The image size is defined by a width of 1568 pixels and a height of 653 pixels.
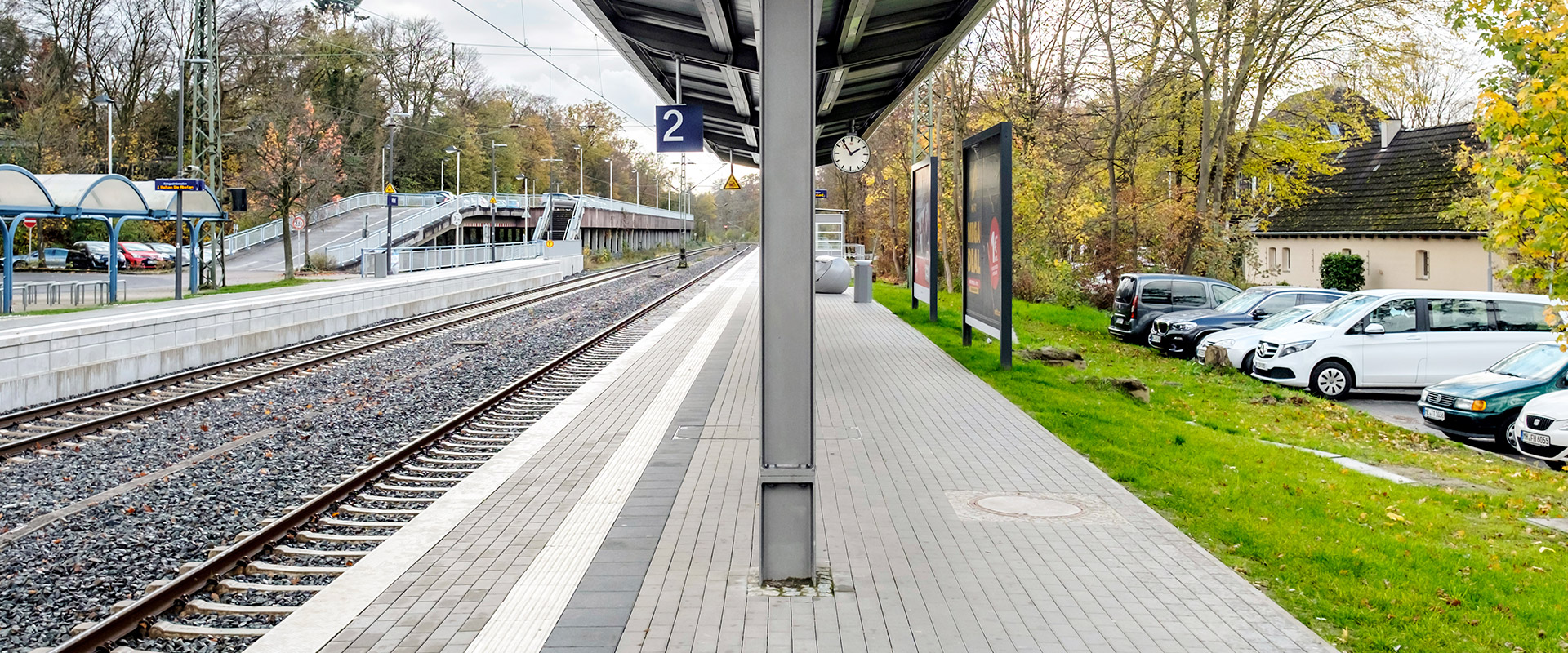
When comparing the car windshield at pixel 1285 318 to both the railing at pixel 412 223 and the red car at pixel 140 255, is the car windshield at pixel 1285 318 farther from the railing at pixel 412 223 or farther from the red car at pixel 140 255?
the red car at pixel 140 255

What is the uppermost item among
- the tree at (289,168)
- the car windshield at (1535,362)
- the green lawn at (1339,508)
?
the tree at (289,168)

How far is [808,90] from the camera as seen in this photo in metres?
6.23

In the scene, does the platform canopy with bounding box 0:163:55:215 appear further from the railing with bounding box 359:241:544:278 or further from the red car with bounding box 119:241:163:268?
the red car with bounding box 119:241:163:268

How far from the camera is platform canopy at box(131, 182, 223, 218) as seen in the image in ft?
95.9

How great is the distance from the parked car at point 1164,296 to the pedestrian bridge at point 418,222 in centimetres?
3074

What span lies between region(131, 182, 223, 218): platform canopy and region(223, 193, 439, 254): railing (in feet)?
72.1

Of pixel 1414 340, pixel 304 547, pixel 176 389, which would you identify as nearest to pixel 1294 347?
pixel 1414 340

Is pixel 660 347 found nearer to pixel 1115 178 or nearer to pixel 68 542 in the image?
pixel 68 542

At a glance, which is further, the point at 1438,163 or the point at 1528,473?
the point at 1438,163

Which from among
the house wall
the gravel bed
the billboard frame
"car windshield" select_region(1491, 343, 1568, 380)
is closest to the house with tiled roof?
the house wall

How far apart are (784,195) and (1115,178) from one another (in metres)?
30.4

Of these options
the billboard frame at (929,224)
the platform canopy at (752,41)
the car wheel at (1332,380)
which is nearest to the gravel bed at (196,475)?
the platform canopy at (752,41)

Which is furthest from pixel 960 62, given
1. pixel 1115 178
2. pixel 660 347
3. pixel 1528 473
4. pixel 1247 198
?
pixel 1528 473

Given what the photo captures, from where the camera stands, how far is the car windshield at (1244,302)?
21.5 meters
